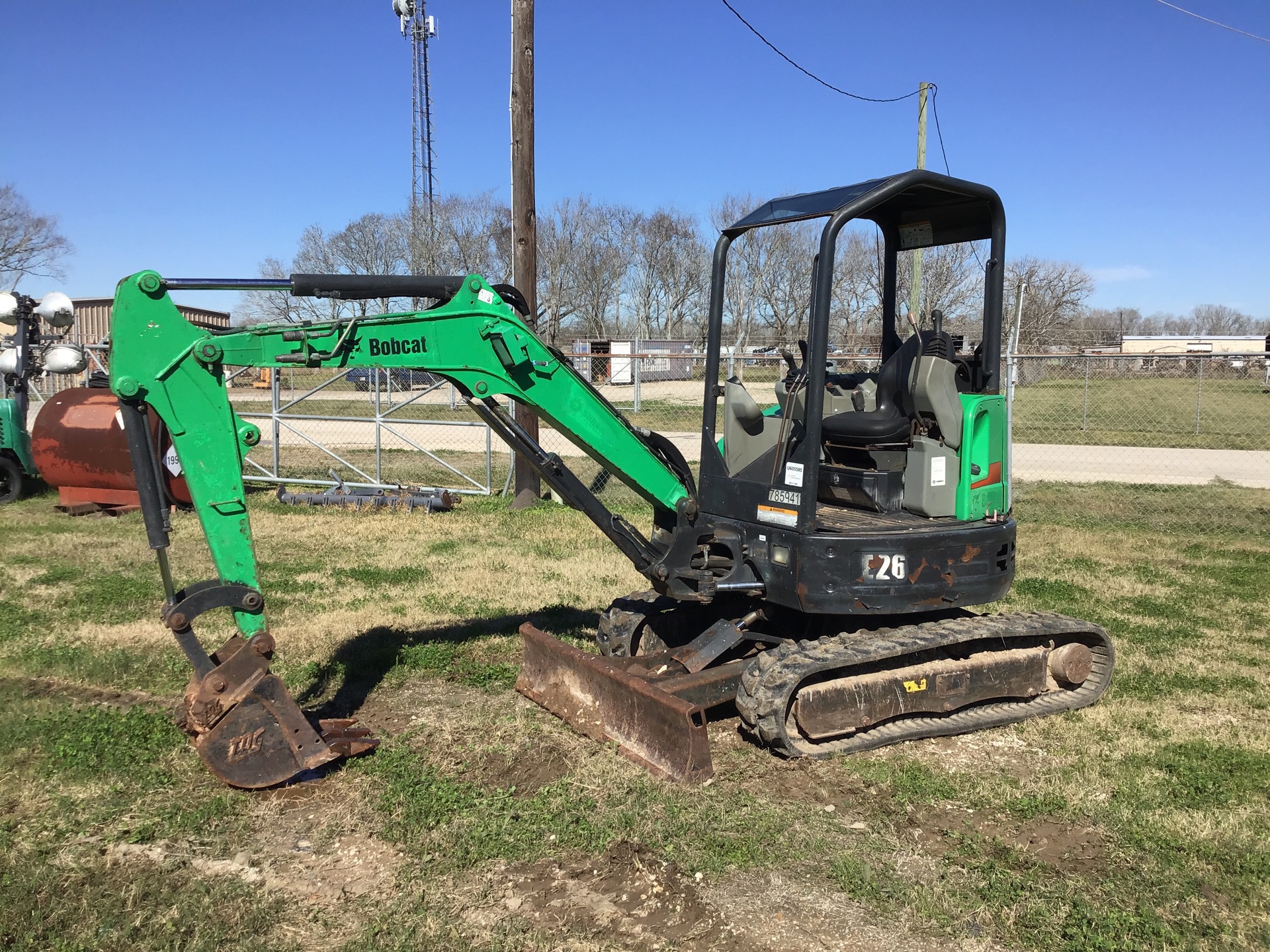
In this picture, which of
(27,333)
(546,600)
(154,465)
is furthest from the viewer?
(27,333)

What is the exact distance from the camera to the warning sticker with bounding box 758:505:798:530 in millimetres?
5383

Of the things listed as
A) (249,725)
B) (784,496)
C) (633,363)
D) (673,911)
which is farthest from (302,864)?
(633,363)

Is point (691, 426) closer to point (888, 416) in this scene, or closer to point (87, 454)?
point (87, 454)

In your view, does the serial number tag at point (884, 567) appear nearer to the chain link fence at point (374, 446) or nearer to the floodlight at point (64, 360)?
the chain link fence at point (374, 446)

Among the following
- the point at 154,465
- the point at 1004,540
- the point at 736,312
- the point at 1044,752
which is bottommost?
the point at 1044,752

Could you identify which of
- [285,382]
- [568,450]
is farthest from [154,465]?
[285,382]

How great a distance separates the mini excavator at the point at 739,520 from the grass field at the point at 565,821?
289 millimetres

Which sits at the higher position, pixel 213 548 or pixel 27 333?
pixel 27 333

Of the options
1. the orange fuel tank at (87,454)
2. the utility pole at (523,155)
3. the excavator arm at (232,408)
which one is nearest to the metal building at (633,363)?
the utility pole at (523,155)

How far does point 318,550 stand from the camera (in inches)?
420

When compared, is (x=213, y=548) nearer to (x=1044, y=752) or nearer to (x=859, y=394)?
(x=859, y=394)

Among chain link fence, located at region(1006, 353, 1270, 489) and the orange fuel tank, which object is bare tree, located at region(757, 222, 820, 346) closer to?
chain link fence, located at region(1006, 353, 1270, 489)

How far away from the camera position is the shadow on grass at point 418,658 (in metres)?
6.39

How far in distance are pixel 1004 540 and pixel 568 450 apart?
511 inches
